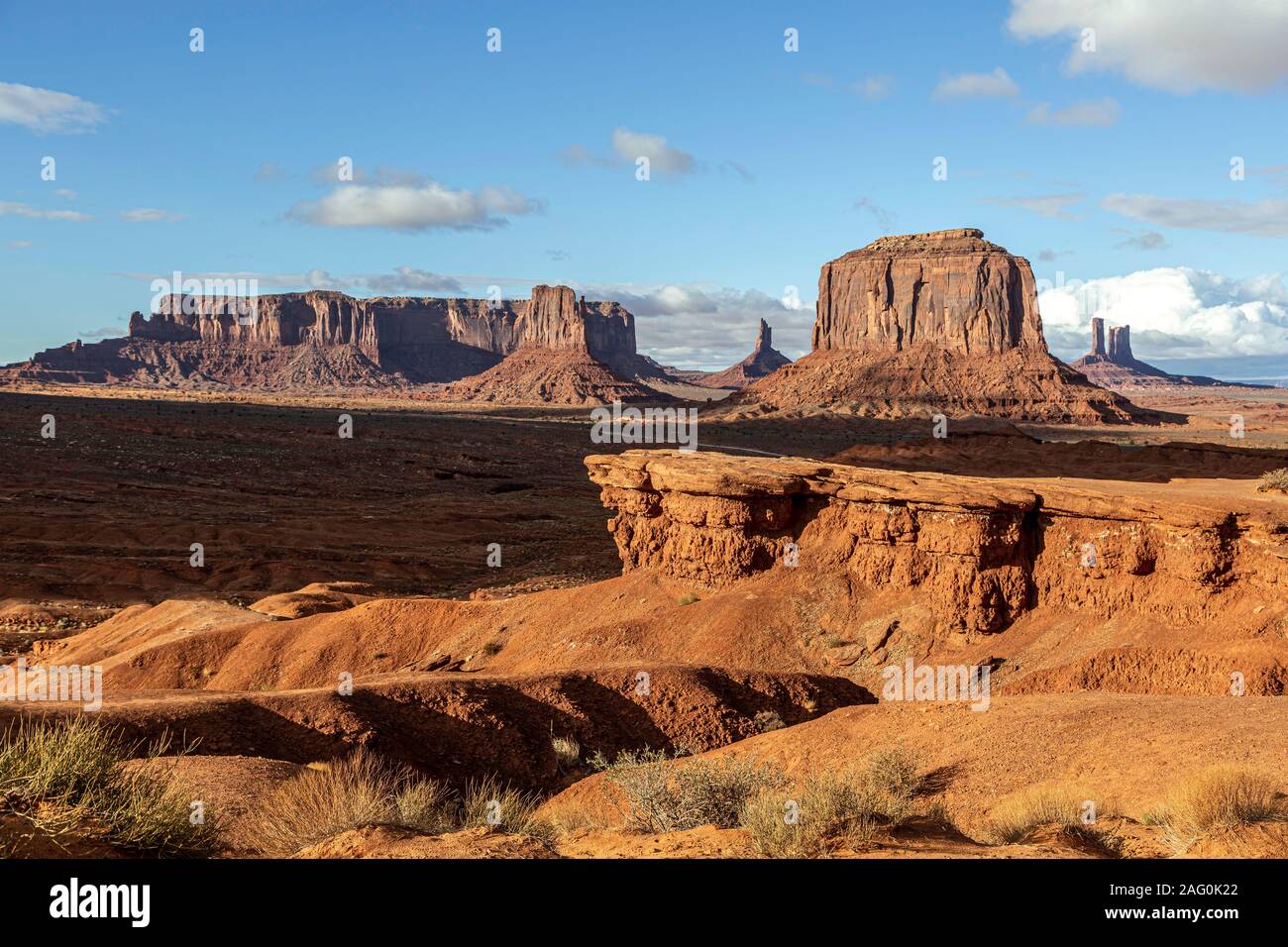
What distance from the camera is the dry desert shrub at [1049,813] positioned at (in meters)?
6.61

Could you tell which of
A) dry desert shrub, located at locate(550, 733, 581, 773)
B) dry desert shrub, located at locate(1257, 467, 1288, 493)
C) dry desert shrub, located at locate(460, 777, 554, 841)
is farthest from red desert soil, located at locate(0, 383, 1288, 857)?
dry desert shrub, located at locate(1257, 467, 1288, 493)

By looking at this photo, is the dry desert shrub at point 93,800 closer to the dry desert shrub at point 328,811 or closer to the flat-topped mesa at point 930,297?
the dry desert shrub at point 328,811

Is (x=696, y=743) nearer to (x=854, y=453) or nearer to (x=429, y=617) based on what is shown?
(x=429, y=617)

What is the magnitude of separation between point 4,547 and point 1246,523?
3420 centimetres

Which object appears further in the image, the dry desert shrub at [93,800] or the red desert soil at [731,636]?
the red desert soil at [731,636]

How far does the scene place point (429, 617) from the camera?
20.2 meters

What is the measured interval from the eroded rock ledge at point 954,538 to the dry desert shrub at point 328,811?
35.0 ft

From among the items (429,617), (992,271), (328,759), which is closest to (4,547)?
(429,617)

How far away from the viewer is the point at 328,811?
685cm
